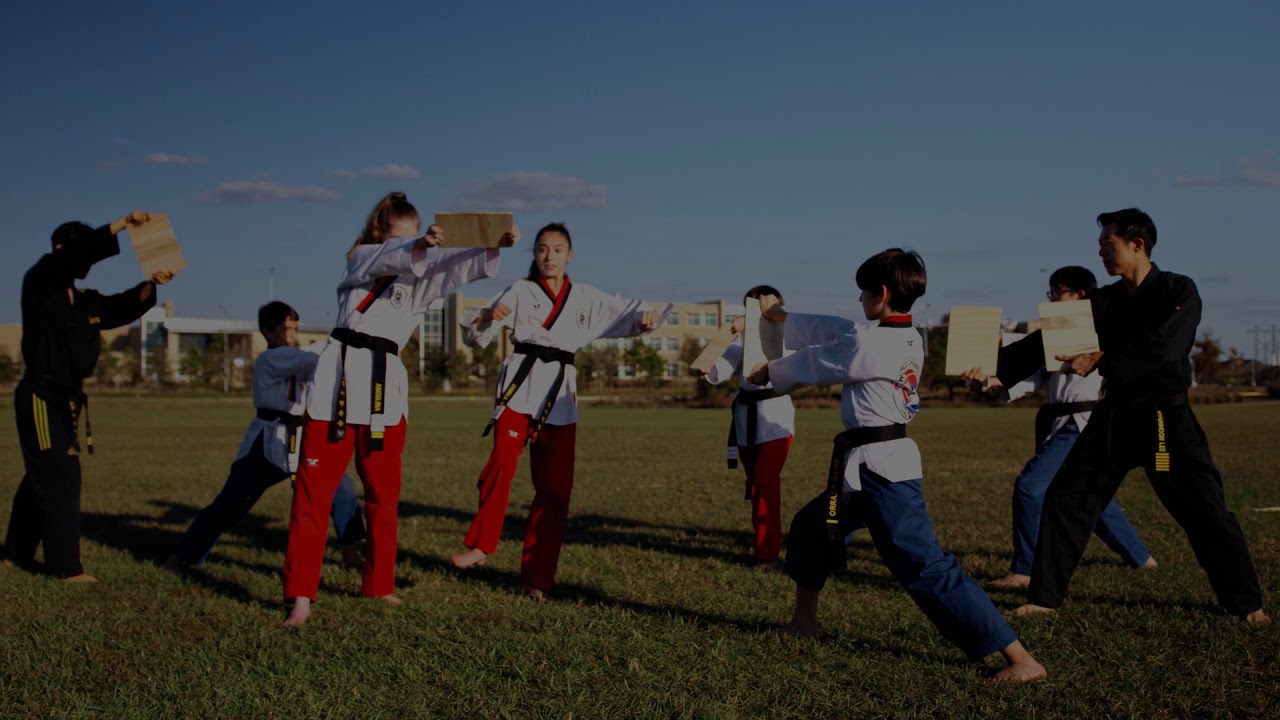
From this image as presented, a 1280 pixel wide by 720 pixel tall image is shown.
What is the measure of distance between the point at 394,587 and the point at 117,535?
3777mm

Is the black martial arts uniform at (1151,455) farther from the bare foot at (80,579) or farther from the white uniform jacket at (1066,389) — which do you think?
the bare foot at (80,579)

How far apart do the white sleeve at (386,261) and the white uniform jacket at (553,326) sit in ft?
2.90

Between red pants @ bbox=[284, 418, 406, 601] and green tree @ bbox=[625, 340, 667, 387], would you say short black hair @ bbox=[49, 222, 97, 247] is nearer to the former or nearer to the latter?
red pants @ bbox=[284, 418, 406, 601]

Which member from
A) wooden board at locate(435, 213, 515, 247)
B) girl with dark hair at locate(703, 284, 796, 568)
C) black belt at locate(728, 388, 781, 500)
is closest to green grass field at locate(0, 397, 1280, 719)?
girl with dark hair at locate(703, 284, 796, 568)

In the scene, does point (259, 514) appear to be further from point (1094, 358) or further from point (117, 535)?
point (1094, 358)

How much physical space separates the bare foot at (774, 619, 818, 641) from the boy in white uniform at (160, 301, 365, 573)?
3.33 m

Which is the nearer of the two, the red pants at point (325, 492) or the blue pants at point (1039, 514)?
the red pants at point (325, 492)

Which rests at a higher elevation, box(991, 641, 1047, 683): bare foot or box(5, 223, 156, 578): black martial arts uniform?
box(5, 223, 156, 578): black martial arts uniform

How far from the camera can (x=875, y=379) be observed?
4477mm

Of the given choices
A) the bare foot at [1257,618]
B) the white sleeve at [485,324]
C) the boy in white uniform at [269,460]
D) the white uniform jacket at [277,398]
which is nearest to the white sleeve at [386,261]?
the white sleeve at [485,324]

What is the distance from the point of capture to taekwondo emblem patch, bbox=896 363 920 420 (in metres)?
4.50

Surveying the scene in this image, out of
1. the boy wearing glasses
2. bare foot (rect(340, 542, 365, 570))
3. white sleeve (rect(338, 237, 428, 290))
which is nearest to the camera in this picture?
white sleeve (rect(338, 237, 428, 290))

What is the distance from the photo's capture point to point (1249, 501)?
418 inches

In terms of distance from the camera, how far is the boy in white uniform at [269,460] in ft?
21.6
